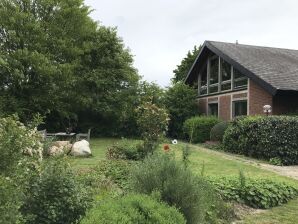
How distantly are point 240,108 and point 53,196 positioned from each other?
1988 cm

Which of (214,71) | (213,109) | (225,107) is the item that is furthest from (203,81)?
(225,107)

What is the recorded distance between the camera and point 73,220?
4.91 metres

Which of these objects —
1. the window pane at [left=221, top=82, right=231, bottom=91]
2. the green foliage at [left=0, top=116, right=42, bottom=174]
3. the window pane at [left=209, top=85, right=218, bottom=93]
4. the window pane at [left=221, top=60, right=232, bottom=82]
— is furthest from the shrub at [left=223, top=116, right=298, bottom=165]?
the green foliage at [left=0, top=116, right=42, bottom=174]

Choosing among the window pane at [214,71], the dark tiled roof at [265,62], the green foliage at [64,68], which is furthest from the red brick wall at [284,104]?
the green foliage at [64,68]

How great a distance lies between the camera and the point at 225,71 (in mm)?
25641

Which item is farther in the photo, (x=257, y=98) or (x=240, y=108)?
(x=240, y=108)

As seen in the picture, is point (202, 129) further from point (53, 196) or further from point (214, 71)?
point (53, 196)

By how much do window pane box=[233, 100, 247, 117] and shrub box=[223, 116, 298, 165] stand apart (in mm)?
6016

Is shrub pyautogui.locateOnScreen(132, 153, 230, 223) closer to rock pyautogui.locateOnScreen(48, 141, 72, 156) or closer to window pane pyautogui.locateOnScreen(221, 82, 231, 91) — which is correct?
rock pyautogui.locateOnScreen(48, 141, 72, 156)

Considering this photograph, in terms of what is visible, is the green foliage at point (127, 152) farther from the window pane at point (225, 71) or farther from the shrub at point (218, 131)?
the window pane at point (225, 71)

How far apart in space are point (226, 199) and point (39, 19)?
1998 centimetres

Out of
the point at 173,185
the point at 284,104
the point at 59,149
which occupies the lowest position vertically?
the point at 173,185

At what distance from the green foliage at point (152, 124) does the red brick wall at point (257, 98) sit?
33.3 feet

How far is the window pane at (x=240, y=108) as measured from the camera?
76.2 ft
